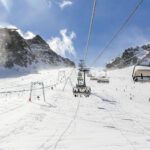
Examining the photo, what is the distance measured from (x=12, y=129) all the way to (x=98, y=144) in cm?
464

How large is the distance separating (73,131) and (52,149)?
2.01 m

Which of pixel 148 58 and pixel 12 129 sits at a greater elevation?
pixel 148 58

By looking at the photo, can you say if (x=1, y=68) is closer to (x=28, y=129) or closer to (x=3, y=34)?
(x=3, y=34)

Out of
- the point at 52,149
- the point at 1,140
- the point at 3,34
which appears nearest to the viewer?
the point at 52,149

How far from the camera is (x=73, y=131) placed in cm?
615

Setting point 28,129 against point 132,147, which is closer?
point 132,147

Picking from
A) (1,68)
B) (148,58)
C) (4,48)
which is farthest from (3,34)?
(148,58)

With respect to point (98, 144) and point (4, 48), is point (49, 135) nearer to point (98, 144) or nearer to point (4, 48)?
point (98, 144)

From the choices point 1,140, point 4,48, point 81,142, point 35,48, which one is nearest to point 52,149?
point 81,142

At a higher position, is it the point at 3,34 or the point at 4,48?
the point at 3,34

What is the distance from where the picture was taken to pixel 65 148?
4.38 metres

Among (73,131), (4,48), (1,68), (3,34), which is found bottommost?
(73,131)

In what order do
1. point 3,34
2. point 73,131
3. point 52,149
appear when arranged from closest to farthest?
point 52,149, point 73,131, point 3,34

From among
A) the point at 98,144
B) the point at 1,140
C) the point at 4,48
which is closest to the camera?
the point at 98,144
